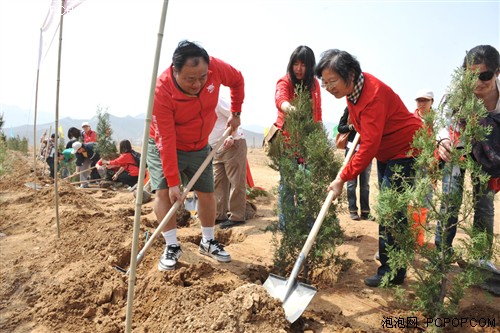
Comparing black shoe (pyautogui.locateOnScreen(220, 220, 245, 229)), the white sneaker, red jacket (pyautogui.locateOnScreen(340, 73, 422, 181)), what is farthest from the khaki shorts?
the white sneaker

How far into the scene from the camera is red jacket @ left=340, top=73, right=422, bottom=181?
2707 mm

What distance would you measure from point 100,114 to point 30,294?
9059 mm

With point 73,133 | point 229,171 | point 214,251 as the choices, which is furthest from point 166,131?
point 73,133

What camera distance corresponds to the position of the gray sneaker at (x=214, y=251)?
386 centimetres

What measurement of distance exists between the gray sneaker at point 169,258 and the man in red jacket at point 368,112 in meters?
1.53

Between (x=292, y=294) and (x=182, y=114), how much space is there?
1756 millimetres

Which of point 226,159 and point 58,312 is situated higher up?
point 226,159

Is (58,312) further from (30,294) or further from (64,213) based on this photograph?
(64,213)

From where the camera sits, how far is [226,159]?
518cm

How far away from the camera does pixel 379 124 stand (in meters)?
2.71

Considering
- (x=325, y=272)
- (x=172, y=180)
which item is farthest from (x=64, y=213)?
(x=325, y=272)

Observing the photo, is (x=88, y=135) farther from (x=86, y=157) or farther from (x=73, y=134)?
(x=86, y=157)

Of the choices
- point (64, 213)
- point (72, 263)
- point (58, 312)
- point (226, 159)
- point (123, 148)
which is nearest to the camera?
point (58, 312)

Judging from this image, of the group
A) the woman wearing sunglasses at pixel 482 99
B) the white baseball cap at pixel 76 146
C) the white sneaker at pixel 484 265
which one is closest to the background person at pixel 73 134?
the white baseball cap at pixel 76 146
